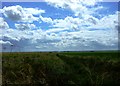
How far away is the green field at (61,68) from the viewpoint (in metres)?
6.40

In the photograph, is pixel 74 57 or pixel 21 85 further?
pixel 74 57

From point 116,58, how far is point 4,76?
272 cm

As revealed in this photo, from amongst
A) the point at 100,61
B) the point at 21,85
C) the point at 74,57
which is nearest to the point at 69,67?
the point at 74,57

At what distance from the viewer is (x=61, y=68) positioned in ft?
21.4

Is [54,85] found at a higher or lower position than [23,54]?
lower

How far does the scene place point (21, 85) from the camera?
628 cm

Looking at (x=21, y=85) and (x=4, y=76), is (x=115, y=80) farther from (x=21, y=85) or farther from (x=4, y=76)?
(x=4, y=76)

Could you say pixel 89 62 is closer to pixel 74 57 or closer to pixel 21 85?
pixel 74 57

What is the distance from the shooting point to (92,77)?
6.44 m

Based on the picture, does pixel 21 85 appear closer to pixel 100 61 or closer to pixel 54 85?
pixel 54 85

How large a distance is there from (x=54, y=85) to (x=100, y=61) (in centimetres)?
129

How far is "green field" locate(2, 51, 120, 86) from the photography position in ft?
21.0

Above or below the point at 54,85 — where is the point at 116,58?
above

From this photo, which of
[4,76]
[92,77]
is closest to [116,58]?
[92,77]
